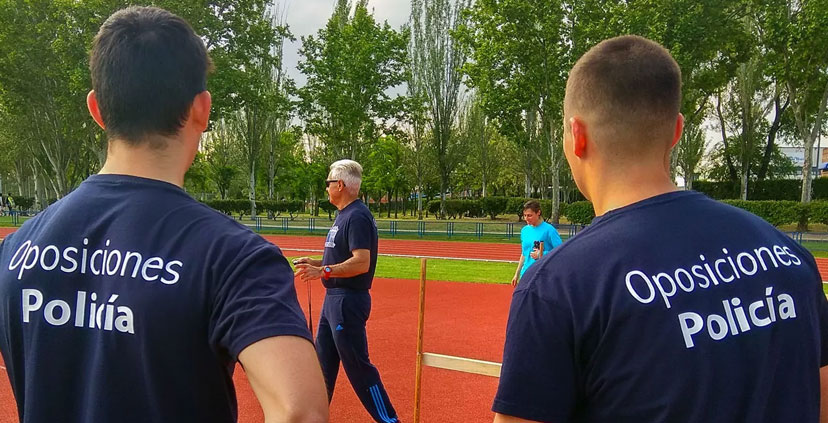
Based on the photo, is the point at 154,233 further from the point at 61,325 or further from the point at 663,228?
the point at 663,228

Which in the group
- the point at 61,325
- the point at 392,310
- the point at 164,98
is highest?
the point at 164,98

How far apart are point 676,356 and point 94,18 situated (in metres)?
30.0

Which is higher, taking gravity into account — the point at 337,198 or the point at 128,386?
the point at 337,198

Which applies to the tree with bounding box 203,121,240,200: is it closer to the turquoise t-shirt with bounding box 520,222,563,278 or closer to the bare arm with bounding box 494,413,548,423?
the turquoise t-shirt with bounding box 520,222,563,278

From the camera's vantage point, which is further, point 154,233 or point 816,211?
point 816,211

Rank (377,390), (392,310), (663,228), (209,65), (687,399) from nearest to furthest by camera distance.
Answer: (687,399) < (663,228) < (209,65) < (377,390) < (392,310)

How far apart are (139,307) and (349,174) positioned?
11.6 feet

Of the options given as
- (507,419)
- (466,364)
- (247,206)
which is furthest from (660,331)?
(247,206)

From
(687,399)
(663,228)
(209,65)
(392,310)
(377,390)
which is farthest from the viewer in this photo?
(392,310)

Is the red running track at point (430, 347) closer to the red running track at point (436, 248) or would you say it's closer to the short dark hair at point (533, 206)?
the short dark hair at point (533, 206)

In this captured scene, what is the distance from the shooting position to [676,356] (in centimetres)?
119

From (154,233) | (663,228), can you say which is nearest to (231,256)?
→ (154,233)

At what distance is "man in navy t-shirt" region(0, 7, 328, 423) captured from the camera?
1198 millimetres

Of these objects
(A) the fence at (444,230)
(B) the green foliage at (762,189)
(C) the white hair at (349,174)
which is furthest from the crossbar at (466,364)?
(B) the green foliage at (762,189)
